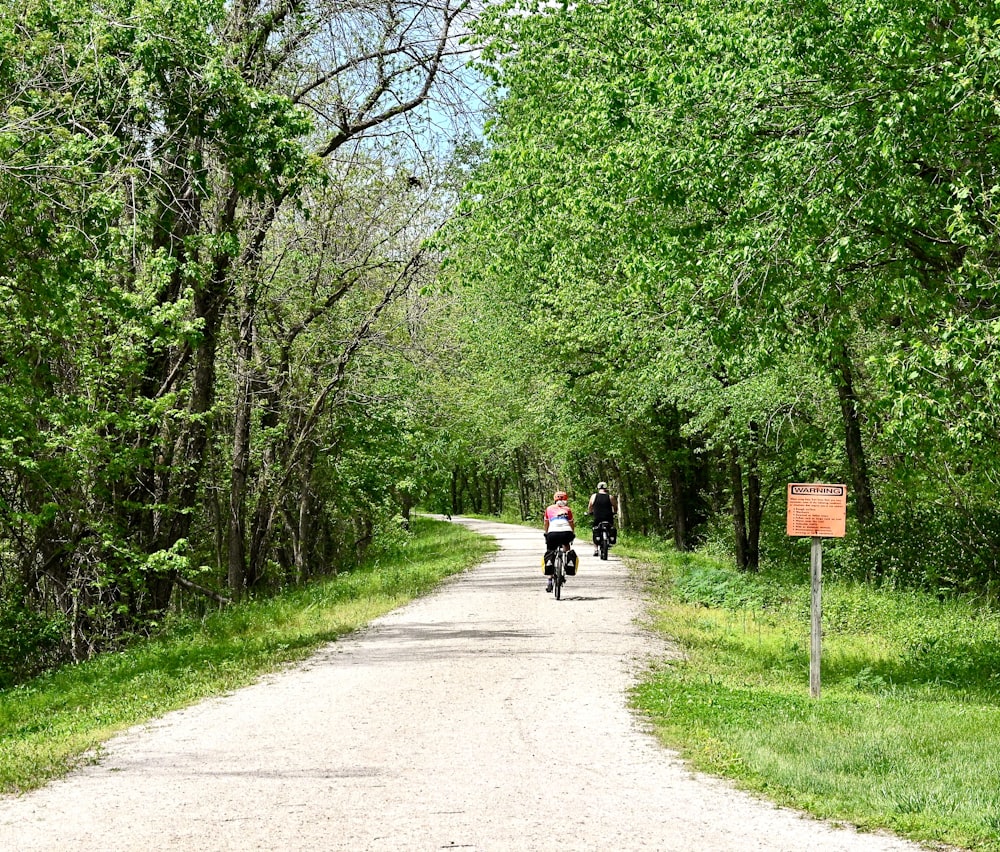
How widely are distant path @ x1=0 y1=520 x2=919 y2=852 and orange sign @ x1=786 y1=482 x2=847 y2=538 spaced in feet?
7.89

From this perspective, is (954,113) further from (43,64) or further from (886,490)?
(886,490)

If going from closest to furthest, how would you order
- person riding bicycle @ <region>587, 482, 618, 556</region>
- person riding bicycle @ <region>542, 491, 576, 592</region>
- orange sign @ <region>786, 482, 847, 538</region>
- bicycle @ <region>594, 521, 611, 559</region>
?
orange sign @ <region>786, 482, 847, 538</region> → person riding bicycle @ <region>542, 491, 576, 592</region> → person riding bicycle @ <region>587, 482, 618, 556</region> → bicycle @ <region>594, 521, 611, 559</region>

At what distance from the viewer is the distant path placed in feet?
20.0

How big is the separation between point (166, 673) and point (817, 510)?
24.5 feet

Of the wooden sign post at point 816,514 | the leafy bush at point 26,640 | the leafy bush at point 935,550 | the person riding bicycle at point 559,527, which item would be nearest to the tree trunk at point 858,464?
Result: the leafy bush at point 935,550

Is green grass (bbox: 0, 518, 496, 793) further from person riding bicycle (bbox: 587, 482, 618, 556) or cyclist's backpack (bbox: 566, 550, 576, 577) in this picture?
person riding bicycle (bbox: 587, 482, 618, 556)

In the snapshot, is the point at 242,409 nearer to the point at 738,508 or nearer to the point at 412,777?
the point at 738,508

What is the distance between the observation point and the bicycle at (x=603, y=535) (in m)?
30.6

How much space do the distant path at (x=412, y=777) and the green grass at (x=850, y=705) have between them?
432mm

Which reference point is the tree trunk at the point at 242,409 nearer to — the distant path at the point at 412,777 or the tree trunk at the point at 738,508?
the distant path at the point at 412,777

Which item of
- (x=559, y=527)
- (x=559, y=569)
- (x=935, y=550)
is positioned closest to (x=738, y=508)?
(x=935, y=550)

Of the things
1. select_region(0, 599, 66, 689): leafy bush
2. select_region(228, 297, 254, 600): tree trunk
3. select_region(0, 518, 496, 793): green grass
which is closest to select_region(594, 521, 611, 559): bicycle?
select_region(0, 518, 496, 793): green grass

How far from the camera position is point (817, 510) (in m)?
11.4

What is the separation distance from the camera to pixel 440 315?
25.7 m
